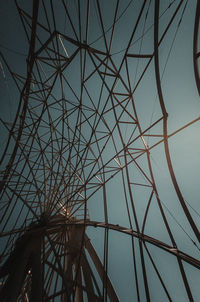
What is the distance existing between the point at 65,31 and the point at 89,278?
2007 cm

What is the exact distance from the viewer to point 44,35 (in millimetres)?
15562

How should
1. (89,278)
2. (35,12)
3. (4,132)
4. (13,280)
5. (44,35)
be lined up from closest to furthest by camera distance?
(35,12) < (13,280) < (89,278) < (44,35) < (4,132)

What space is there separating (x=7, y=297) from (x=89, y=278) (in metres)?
5.38

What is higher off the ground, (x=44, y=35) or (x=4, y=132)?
(x=44, y=35)

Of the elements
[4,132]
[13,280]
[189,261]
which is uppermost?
[4,132]

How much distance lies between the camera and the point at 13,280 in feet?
34.9

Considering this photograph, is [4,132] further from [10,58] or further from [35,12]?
[35,12]

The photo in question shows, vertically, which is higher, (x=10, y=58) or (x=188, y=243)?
(x=10, y=58)

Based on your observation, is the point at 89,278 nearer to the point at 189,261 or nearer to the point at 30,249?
the point at 30,249

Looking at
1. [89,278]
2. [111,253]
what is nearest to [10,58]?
[89,278]

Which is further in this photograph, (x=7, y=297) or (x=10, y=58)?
(x=10, y=58)

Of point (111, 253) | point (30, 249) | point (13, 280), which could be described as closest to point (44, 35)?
point (30, 249)

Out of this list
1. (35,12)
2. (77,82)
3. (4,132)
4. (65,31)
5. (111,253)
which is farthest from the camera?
(111,253)

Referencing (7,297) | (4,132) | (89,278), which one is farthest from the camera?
(4,132)
